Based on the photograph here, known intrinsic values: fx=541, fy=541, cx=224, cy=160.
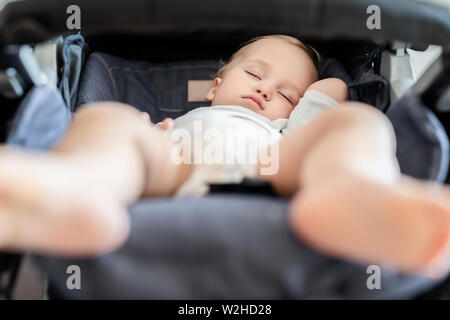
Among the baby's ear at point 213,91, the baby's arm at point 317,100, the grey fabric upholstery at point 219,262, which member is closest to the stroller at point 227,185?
the grey fabric upholstery at point 219,262

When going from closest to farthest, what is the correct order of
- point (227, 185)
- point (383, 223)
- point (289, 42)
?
point (383, 223) < point (227, 185) < point (289, 42)

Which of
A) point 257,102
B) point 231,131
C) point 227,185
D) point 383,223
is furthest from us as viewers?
point 257,102

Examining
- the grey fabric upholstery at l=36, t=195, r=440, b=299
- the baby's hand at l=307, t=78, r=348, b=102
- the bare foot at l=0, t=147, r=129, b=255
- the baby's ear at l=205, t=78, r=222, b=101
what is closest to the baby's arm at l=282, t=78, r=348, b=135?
the baby's hand at l=307, t=78, r=348, b=102

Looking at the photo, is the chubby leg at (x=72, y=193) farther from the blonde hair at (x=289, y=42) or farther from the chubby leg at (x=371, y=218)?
the blonde hair at (x=289, y=42)

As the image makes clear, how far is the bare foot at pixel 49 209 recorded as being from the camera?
49cm

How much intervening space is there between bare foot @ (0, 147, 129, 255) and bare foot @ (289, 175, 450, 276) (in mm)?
→ 195

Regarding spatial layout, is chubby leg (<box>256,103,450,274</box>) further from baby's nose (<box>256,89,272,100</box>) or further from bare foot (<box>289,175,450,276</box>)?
baby's nose (<box>256,89,272,100</box>)

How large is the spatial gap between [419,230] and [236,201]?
0.64 feet

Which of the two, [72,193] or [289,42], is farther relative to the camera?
[289,42]

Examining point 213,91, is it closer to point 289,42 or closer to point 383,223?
point 289,42

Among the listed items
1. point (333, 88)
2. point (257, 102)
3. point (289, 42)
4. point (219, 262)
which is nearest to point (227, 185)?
point (219, 262)

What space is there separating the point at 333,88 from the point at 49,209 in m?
0.77

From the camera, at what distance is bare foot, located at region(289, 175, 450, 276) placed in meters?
0.48

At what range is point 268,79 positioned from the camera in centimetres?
111
